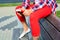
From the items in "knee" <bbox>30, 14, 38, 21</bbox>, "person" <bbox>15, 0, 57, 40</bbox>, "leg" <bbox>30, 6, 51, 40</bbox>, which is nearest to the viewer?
"leg" <bbox>30, 6, 51, 40</bbox>

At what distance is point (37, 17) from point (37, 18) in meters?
0.04

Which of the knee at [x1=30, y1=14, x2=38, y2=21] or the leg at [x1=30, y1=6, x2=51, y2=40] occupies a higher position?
the knee at [x1=30, y1=14, x2=38, y2=21]

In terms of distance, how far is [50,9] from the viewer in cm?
417

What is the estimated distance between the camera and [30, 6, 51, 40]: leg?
12.0ft

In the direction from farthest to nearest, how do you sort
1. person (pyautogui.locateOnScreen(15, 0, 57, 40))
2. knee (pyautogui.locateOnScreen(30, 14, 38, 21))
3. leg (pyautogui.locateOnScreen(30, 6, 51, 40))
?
person (pyautogui.locateOnScreen(15, 0, 57, 40)), knee (pyautogui.locateOnScreen(30, 14, 38, 21)), leg (pyautogui.locateOnScreen(30, 6, 51, 40))

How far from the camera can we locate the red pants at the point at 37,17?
3.67 metres

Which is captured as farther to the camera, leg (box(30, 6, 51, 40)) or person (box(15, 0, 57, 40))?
person (box(15, 0, 57, 40))

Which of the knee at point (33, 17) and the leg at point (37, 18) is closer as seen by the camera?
the leg at point (37, 18)

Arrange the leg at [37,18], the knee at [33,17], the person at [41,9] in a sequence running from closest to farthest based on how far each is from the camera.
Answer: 1. the leg at [37,18]
2. the knee at [33,17]
3. the person at [41,9]

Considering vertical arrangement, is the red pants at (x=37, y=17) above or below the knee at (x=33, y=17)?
below

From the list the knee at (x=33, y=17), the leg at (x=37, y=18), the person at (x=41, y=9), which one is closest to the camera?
the leg at (x=37, y=18)

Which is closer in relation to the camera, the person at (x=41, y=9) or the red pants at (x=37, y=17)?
the red pants at (x=37, y=17)

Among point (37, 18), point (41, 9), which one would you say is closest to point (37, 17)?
point (37, 18)

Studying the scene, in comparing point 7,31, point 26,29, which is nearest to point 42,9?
point 26,29
